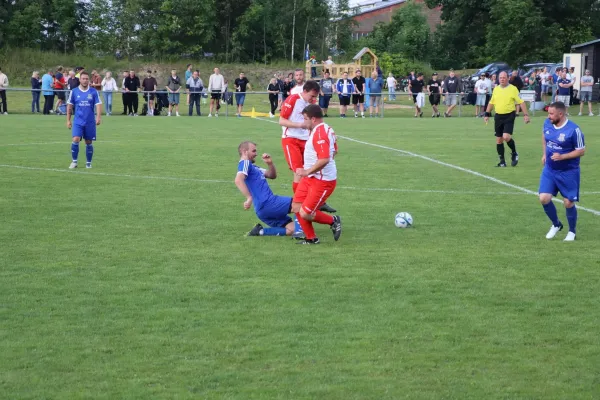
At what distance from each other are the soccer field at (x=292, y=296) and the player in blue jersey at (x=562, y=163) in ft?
1.29

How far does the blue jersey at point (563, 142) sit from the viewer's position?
33.5 ft

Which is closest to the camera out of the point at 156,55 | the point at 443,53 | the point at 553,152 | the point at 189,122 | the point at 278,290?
the point at 278,290

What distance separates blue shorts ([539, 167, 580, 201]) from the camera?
405 inches

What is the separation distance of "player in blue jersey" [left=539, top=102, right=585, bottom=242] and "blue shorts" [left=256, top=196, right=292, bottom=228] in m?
2.96

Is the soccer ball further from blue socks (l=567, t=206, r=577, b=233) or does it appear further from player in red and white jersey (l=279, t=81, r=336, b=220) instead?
blue socks (l=567, t=206, r=577, b=233)

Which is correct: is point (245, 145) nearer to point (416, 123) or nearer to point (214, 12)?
point (416, 123)

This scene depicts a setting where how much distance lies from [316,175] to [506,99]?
29.9 feet

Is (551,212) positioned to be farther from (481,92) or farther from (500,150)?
(481,92)

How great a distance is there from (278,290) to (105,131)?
787 inches

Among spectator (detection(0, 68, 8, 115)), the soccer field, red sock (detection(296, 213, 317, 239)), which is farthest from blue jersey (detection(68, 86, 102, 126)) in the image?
spectator (detection(0, 68, 8, 115))

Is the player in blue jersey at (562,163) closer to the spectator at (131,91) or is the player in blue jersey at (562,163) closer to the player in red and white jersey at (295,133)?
the player in red and white jersey at (295,133)

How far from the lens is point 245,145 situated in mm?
10391

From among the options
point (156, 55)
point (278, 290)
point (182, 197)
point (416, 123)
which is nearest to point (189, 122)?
point (416, 123)

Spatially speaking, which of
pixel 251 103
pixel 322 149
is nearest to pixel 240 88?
pixel 251 103
